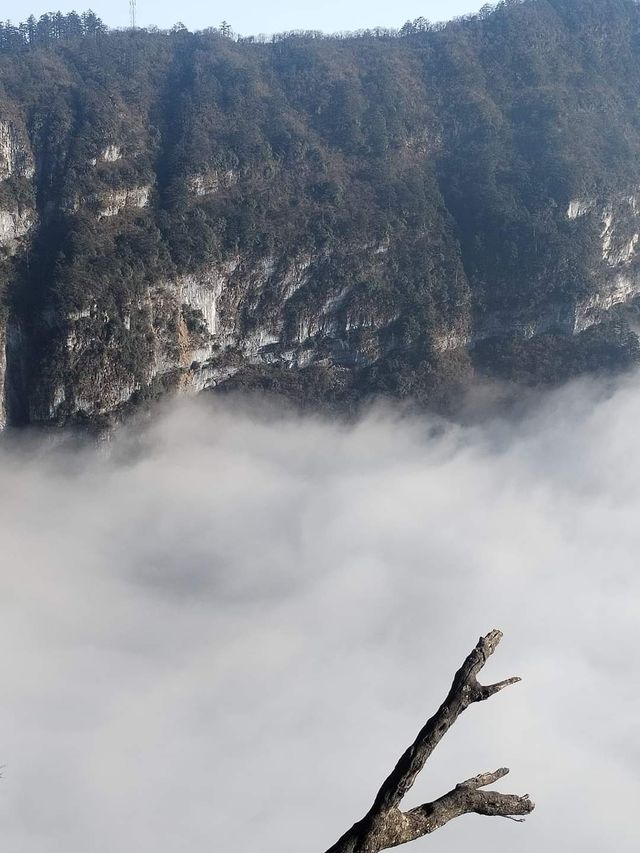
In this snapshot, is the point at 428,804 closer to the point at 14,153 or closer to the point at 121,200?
the point at 121,200

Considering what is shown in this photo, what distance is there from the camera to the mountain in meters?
98.1

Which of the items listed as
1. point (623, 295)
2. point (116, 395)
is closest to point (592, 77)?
point (623, 295)

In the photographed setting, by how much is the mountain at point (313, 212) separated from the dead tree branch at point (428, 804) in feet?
274

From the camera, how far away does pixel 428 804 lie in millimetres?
12062

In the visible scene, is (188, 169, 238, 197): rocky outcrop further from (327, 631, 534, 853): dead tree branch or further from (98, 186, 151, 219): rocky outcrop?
(327, 631, 534, 853): dead tree branch

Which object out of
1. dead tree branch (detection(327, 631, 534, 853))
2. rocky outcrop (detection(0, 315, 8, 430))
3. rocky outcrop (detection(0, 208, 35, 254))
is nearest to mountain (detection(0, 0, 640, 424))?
rocky outcrop (detection(0, 208, 35, 254))

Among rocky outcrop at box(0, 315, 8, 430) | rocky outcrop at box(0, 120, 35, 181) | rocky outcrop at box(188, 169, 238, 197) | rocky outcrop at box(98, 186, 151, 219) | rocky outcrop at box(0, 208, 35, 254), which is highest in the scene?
rocky outcrop at box(0, 120, 35, 181)

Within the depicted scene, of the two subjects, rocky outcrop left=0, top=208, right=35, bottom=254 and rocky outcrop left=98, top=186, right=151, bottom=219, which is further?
rocky outcrop left=98, top=186, right=151, bottom=219

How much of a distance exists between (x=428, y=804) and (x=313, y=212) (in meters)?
109

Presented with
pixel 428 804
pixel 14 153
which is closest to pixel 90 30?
pixel 14 153

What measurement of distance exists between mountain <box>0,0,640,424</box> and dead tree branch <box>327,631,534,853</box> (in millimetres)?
83656

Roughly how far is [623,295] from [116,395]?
252ft

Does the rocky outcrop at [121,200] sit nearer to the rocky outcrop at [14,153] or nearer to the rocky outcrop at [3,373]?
the rocky outcrop at [14,153]

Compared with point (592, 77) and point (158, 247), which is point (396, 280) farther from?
point (592, 77)
